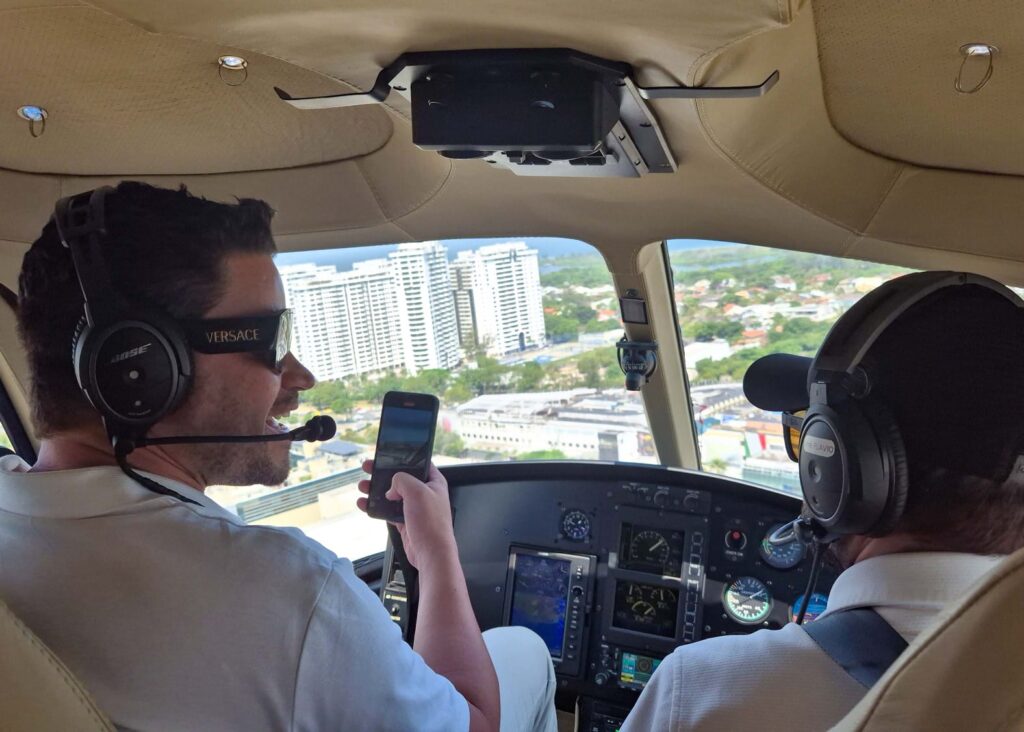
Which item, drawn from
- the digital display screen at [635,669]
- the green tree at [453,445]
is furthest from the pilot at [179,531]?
the green tree at [453,445]

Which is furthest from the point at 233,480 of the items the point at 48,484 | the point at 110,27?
the point at 110,27

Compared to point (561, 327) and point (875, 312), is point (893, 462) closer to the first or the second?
Result: point (875, 312)

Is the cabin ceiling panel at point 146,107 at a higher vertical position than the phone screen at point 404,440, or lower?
higher

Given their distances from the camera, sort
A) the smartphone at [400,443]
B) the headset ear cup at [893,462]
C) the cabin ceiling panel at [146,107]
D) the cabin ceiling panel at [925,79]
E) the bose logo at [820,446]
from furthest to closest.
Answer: the smartphone at [400,443] < the cabin ceiling panel at [146,107] < the cabin ceiling panel at [925,79] < the bose logo at [820,446] < the headset ear cup at [893,462]

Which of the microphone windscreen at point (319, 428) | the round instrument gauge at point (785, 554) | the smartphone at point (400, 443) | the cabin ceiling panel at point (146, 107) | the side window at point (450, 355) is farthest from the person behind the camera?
the side window at point (450, 355)

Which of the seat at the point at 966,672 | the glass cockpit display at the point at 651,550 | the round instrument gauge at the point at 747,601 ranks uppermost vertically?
the seat at the point at 966,672

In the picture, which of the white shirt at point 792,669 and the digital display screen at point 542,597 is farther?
the digital display screen at point 542,597

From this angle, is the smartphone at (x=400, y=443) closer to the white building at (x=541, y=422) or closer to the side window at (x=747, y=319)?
the white building at (x=541, y=422)
